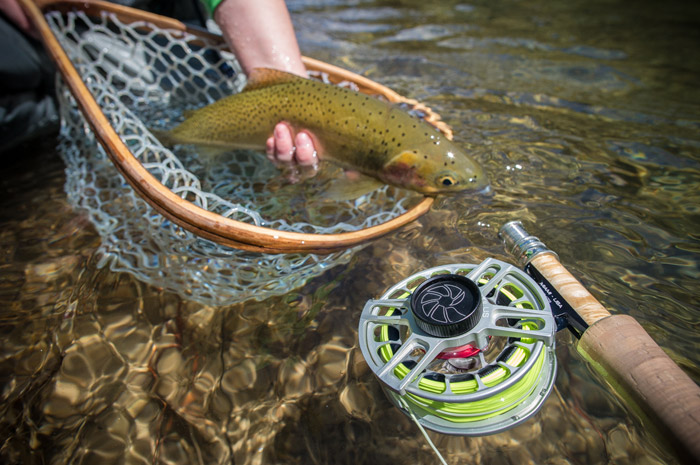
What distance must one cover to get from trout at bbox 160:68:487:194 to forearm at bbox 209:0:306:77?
0.26 meters

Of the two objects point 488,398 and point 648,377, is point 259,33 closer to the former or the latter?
point 488,398

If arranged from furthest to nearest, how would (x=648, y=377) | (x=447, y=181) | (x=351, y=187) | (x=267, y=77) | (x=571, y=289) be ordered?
(x=267, y=77) < (x=351, y=187) < (x=447, y=181) < (x=571, y=289) < (x=648, y=377)

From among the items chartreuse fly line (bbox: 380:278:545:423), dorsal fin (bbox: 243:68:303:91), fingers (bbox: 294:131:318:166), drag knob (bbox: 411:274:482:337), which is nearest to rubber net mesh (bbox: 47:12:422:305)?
fingers (bbox: 294:131:318:166)

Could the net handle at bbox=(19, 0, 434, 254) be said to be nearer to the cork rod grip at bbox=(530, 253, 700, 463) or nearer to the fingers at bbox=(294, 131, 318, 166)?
the cork rod grip at bbox=(530, 253, 700, 463)

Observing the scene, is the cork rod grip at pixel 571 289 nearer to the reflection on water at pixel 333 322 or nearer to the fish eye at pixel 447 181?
the reflection on water at pixel 333 322

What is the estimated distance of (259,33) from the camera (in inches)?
108

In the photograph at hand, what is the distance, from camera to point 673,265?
1.96 m

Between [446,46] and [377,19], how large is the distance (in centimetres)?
181

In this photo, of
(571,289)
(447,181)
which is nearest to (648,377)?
(571,289)

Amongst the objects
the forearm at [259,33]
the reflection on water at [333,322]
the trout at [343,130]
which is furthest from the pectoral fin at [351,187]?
the forearm at [259,33]

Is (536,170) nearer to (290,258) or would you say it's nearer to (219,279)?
(290,258)

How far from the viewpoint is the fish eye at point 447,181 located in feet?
7.66

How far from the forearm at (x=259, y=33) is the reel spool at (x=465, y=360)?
2.13 meters

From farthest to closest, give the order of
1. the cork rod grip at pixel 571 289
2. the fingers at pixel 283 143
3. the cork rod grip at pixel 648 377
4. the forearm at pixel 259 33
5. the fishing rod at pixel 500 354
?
the forearm at pixel 259 33 < the fingers at pixel 283 143 < the cork rod grip at pixel 571 289 < the fishing rod at pixel 500 354 < the cork rod grip at pixel 648 377
